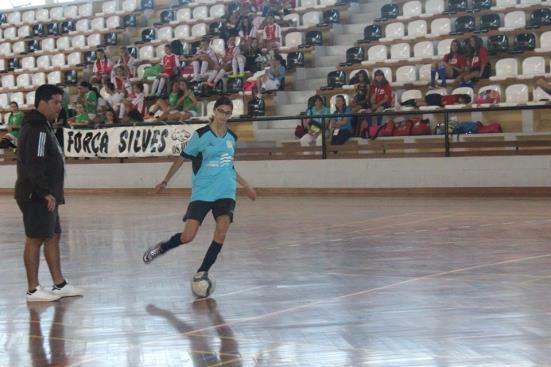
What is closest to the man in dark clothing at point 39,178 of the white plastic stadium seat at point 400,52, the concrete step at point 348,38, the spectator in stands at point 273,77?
the spectator in stands at point 273,77

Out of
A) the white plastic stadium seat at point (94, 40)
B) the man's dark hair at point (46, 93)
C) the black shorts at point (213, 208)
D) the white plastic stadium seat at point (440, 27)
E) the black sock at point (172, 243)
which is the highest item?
the white plastic stadium seat at point (94, 40)

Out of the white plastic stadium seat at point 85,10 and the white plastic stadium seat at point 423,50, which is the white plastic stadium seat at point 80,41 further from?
the white plastic stadium seat at point 423,50

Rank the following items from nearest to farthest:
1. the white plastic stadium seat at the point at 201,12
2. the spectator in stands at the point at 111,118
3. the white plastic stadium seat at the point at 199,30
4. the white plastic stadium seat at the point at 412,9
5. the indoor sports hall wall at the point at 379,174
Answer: the indoor sports hall wall at the point at 379,174 < the spectator in stands at the point at 111,118 < the white plastic stadium seat at the point at 412,9 < the white plastic stadium seat at the point at 199,30 < the white plastic stadium seat at the point at 201,12

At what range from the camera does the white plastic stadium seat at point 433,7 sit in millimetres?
24906

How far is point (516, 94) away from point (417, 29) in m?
4.46

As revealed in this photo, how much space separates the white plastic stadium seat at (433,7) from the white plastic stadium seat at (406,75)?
2345mm

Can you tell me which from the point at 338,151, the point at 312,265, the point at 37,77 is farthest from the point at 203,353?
the point at 37,77

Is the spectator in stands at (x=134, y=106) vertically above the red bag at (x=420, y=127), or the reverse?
the spectator in stands at (x=134, y=106)

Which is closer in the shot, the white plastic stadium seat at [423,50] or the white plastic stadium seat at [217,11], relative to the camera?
the white plastic stadium seat at [423,50]

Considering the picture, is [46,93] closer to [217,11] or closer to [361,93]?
[361,93]

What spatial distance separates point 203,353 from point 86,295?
2814 millimetres

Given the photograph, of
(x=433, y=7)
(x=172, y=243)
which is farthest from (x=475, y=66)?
(x=172, y=243)

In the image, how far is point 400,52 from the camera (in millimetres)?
24203

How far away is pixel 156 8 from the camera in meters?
33.3
